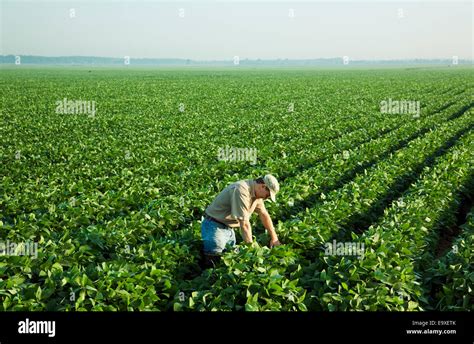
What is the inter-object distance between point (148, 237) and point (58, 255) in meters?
1.74

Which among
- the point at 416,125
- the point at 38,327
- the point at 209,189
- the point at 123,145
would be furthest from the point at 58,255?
the point at 416,125

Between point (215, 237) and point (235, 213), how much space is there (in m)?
0.55

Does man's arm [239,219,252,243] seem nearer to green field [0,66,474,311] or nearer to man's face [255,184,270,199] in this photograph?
green field [0,66,474,311]

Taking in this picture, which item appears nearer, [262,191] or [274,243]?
[262,191]

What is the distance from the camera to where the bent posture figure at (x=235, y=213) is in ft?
22.5

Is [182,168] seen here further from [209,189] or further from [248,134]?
[248,134]

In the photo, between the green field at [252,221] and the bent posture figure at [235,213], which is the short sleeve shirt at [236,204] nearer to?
the bent posture figure at [235,213]

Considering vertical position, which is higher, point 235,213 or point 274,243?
point 235,213

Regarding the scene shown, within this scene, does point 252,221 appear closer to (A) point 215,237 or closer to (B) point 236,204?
(A) point 215,237

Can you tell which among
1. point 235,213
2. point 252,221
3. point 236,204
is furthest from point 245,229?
point 252,221

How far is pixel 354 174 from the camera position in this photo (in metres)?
13.9

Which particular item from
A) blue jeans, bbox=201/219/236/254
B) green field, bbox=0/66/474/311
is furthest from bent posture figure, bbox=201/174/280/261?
green field, bbox=0/66/474/311

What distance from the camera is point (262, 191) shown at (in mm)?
6832

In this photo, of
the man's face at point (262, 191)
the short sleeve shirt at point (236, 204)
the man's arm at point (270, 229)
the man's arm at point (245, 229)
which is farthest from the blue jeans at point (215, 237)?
the man's face at point (262, 191)
